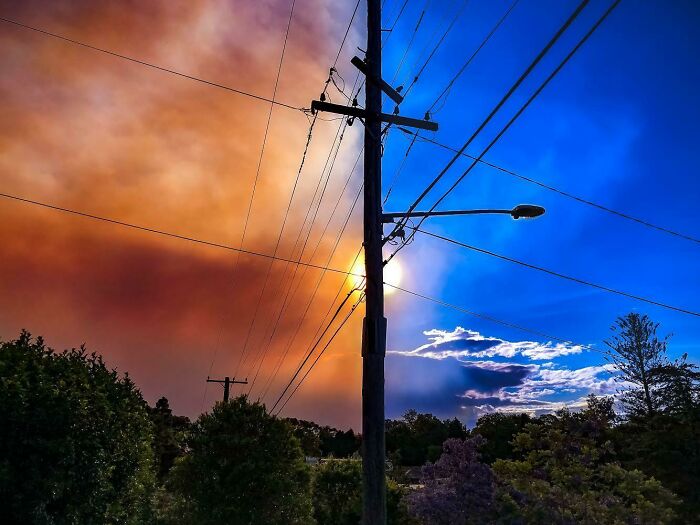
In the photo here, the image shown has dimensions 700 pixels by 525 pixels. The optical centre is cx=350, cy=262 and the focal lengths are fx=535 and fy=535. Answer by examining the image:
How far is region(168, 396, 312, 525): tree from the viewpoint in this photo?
1786 centimetres

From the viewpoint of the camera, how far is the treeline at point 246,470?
12.1 meters

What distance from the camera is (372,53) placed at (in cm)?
1277

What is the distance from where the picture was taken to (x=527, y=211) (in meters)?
11.2

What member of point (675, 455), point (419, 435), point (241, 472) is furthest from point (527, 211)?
point (419, 435)

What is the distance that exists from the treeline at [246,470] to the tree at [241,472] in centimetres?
4

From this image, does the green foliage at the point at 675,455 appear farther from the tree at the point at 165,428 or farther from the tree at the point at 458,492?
the tree at the point at 165,428

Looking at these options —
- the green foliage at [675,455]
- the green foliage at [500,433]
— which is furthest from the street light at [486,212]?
the green foliage at [500,433]

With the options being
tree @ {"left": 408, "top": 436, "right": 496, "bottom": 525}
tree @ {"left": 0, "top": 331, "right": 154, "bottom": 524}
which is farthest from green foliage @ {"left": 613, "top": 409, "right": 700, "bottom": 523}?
tree @ {"left": 0, "top": 331, "right": 154, "bottom": 524}

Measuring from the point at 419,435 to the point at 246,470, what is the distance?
6695cm

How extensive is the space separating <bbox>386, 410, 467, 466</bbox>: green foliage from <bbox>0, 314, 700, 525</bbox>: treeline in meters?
46.9

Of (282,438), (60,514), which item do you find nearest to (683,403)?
(282,438)

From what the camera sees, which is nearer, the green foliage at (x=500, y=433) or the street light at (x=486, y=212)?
the street light at (x=486, y=212)

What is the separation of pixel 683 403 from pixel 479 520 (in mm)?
22586

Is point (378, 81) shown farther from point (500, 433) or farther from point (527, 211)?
point (500, 433)
